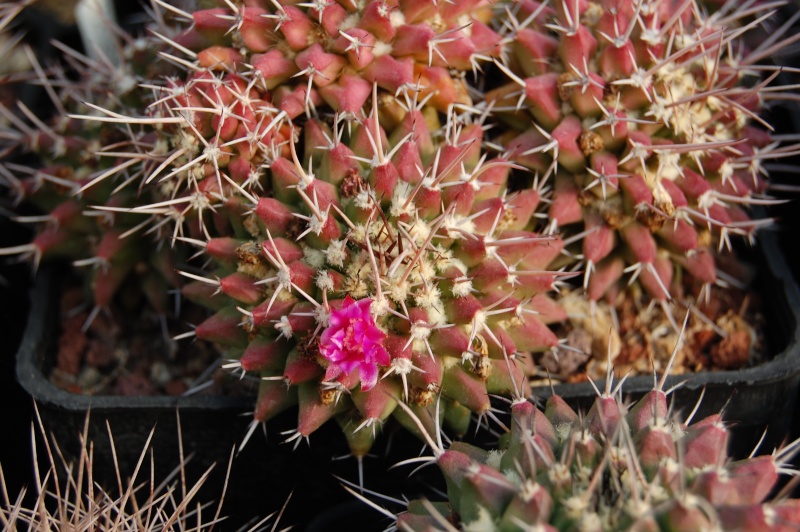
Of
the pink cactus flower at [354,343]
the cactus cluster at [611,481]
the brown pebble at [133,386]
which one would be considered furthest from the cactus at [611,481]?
the brown pebble at [133,386]

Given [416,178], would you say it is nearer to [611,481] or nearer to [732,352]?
[611,481]

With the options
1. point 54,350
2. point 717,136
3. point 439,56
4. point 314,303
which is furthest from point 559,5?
point 54,350

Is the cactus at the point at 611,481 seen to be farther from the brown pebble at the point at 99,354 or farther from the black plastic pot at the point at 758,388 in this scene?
the brown pebble at the point at 99,354

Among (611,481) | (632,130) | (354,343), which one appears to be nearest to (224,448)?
(354,343)

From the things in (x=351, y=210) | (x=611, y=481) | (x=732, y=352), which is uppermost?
(x=351, y=210)

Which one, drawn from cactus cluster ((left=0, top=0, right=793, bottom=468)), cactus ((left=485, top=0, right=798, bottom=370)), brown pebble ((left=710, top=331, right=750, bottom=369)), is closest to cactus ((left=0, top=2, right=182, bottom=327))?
cactus cluster ((left=0, top=0, right=793, bottom=468))

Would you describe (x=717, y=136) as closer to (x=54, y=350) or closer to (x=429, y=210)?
(x=429, y=210)
